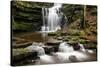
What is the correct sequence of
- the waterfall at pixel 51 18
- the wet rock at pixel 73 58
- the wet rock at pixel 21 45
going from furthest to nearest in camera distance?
1. the wet rock at pixel 73 58
2. the waterfall at pixel 51 18
3. the wet rock at pixel 21 45

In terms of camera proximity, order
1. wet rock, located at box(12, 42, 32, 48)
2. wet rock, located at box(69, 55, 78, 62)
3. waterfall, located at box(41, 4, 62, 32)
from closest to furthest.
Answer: wet rock, located at box(12, 42, 32, 48), waterfall, located at box(41, 4, 62, 32), wet rock, located at box(69, 55, 78, 62)

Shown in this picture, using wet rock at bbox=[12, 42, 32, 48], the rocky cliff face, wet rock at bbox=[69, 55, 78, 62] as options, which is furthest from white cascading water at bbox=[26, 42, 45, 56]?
wet rock at bbox=[69, 55, 78, 62]

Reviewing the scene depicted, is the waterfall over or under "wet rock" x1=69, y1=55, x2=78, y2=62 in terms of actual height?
over

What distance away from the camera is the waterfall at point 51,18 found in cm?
228

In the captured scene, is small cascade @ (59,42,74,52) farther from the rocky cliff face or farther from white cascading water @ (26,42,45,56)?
the rocky cliff face

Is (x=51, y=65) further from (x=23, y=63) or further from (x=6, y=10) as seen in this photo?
(x=6, y=10)

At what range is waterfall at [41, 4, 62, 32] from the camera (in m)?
2.28

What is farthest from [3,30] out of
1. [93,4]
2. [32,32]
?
[93,4]

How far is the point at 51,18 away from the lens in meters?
2.31

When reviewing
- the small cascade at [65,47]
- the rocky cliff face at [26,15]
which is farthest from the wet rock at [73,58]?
the rocky cliff face at [26,15]

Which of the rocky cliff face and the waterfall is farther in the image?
the waterfall

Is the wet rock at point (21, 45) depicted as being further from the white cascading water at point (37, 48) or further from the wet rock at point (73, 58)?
the wet rock at point (73, 58)

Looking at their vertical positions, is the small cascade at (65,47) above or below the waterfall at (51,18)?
below

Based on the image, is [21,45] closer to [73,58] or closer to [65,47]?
[65,47]
